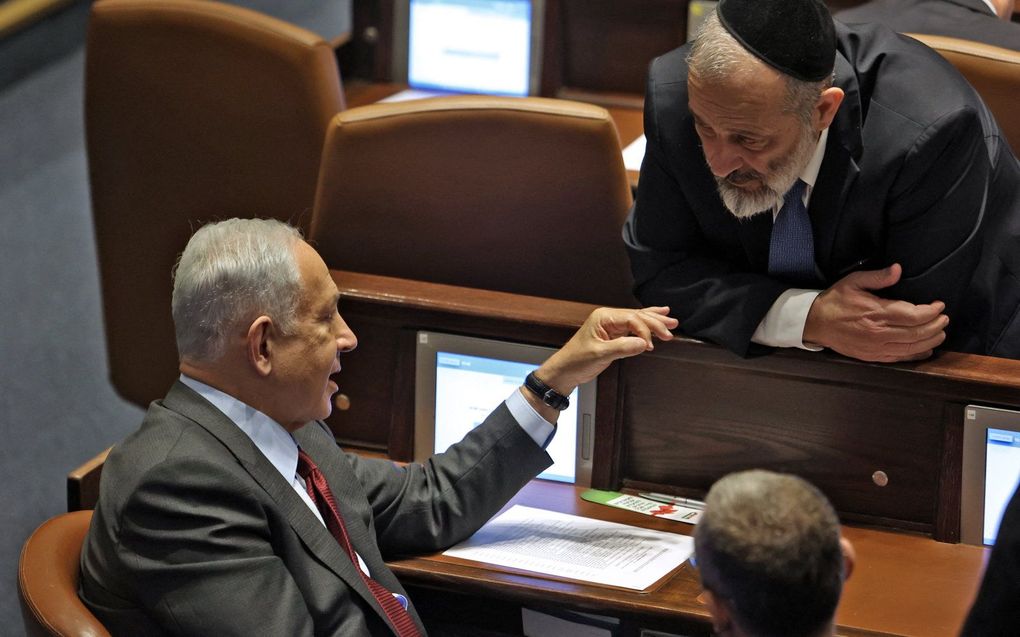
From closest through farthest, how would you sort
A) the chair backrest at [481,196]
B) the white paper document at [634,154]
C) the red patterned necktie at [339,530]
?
the red patterned necktie at [339,530]
the chair backrest at [481,196]
the white paper document at [634,154]

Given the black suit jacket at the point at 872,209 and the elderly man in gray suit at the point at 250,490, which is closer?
the elderly man in gray suit at the point at 250,490

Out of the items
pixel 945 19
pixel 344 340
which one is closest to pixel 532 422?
pixel 344 340

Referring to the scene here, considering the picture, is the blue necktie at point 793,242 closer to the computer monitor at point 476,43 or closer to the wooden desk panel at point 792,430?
the wooden desk panel at point 792,430

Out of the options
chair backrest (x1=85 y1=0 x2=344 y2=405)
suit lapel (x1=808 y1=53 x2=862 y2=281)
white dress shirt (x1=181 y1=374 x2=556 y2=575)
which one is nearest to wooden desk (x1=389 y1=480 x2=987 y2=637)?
white dress shirt (x1=181 y1=374 x2=556 y2=575)

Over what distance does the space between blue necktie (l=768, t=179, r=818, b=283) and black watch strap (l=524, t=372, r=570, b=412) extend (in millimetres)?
413

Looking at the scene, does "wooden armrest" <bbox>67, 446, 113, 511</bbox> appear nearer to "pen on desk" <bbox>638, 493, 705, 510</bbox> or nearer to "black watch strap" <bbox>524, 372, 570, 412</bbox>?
"black watch strap" <bbox>524, 372, 570, 412</bbox>

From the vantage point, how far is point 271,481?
200 cm

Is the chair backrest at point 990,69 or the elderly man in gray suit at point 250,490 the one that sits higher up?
the chair backrest at point 990,69

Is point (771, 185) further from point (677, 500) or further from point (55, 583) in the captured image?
point (55, 583)

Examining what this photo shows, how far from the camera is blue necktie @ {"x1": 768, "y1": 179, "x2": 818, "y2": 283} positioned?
7.47 ft

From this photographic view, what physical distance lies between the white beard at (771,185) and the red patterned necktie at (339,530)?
77cm

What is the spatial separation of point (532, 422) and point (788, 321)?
0.44 metres

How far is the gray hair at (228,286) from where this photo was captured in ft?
6.44

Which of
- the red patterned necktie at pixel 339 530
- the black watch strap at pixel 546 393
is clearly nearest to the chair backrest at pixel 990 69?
the black watch strap at pixel 546 393
